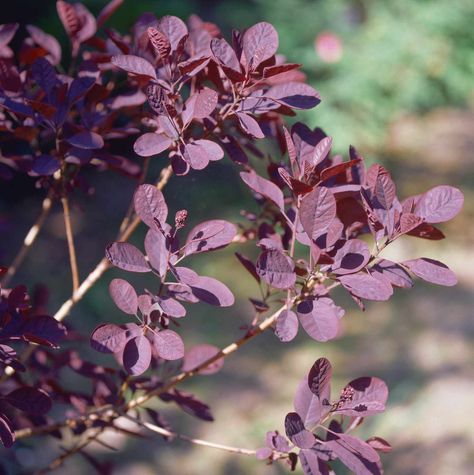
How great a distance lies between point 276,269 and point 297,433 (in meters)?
0.23

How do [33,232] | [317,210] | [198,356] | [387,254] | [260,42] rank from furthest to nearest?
[387,254]
[33,232]
[198,356]
[260,42]
[317,210]

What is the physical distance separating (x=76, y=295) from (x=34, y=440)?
1.95 m

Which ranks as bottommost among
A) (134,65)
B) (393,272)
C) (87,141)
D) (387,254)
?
(387,254)

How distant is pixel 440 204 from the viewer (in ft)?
2.99

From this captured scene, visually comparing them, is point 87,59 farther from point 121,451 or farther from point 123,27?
point 123,27

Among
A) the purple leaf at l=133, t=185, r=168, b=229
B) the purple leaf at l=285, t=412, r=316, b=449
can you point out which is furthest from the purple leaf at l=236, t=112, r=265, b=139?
the purple leaf at l=285, t=412, r=316, b=449

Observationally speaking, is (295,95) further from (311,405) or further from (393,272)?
(311,405)

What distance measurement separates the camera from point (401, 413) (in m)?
2.82

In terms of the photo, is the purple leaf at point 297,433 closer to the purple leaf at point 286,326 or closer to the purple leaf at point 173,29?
the purple leaf at point 286,326

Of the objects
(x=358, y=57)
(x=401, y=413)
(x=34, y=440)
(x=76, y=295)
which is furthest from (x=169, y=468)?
(x=358, y=57)

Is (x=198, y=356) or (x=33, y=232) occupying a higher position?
(x=33, y=232)

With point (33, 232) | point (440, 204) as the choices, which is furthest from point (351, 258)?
point (33, 232)

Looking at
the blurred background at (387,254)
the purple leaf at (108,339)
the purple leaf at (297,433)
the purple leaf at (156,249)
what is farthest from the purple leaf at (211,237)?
the blurred background at (387,254)

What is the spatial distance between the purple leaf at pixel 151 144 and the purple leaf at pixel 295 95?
17 centimetres
